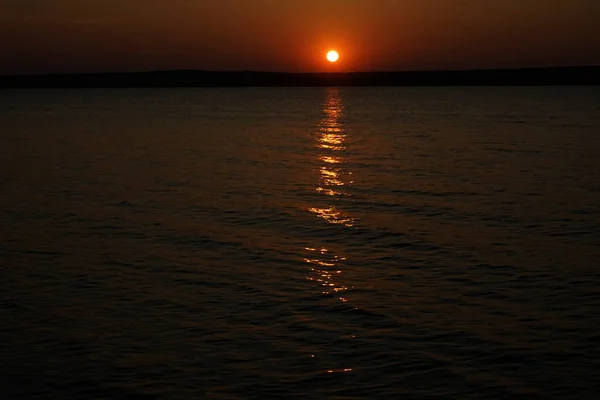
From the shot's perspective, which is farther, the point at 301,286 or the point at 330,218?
the point at 330,218

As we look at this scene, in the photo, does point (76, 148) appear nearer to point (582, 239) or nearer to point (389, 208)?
point (389, 208)

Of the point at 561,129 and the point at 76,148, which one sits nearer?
the point at 76,148

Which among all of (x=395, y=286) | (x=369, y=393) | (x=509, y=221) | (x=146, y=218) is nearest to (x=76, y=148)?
(x=146, y=218)

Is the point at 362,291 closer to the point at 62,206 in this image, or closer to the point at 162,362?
the point at 162,362

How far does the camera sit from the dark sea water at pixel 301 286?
14375mm

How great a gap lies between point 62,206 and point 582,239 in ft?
60.7

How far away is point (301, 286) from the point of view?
19984mm

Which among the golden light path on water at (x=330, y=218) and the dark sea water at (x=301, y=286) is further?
the golden light path on water at (x=330, y=218)

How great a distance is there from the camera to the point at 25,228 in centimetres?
2780

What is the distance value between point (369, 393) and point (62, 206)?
21895 mm

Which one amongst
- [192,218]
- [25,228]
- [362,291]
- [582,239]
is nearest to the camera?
[362,291]

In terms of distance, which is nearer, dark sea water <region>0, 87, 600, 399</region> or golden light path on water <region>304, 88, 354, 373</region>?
dark sea water <region>0, 87, 600, 399</region>

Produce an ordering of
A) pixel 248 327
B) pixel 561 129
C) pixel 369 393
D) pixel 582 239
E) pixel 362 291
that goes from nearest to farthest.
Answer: pixel 369 393
pixel 248 327
pixel 362 291
pixel 582 239
pixel 561 129

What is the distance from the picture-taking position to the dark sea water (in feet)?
47.2
